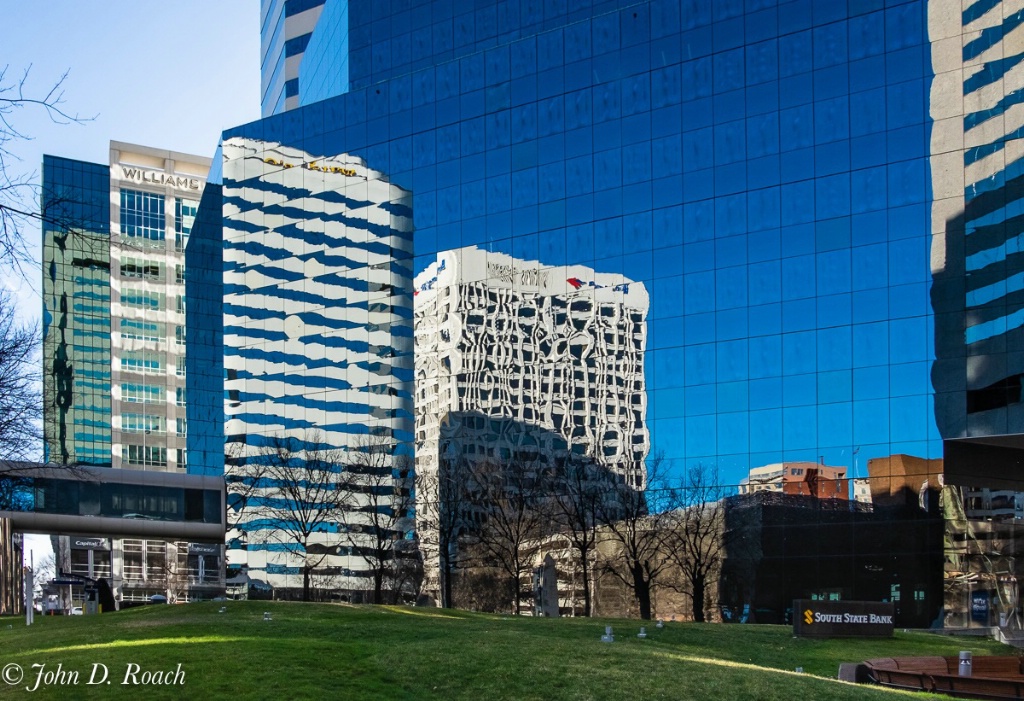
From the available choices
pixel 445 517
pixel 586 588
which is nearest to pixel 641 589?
pixel 586 588

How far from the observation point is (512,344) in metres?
75.0

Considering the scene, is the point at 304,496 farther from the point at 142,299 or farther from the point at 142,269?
the point at 142,269

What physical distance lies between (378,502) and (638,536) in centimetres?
2112

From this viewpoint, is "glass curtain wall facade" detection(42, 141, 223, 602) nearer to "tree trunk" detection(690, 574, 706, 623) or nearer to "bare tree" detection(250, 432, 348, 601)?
"bare tree" detection(250, 432, 348, 601)

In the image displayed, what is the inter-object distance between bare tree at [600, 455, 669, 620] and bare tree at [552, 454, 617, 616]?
2.16 feet

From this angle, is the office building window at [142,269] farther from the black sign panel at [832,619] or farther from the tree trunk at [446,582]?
the black sign panel at [832,619]

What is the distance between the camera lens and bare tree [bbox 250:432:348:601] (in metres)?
83.2

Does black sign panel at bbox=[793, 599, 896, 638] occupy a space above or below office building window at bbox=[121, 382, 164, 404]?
A: below

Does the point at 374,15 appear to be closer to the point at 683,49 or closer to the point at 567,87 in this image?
the point at 567,87

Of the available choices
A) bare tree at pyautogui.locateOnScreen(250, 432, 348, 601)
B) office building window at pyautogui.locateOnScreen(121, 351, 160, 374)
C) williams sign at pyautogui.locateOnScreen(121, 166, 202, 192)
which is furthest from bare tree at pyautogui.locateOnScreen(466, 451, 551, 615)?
williams sign at pyautogui.locateOnScreen(121, 166, 202, 192)

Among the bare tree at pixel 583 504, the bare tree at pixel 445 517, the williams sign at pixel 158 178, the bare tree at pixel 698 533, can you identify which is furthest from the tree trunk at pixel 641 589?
the williams sign at pixel 158 178

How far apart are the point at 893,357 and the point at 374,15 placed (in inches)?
2000

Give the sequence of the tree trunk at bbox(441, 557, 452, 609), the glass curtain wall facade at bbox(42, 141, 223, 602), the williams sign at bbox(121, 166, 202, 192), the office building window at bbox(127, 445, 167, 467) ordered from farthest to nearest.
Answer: the williams sign at bbox(121, 166, 202, 192)
the office building window at bbox(127, 445, 167, 467)
the glass curtain wall facade at bbox(42, 141, 223, 602)
the tree trunk at bbox(441, 557, 452, 609)

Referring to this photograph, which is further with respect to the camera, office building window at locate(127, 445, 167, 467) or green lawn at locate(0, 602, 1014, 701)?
office building window at locate(127, 445, 167, 467)
